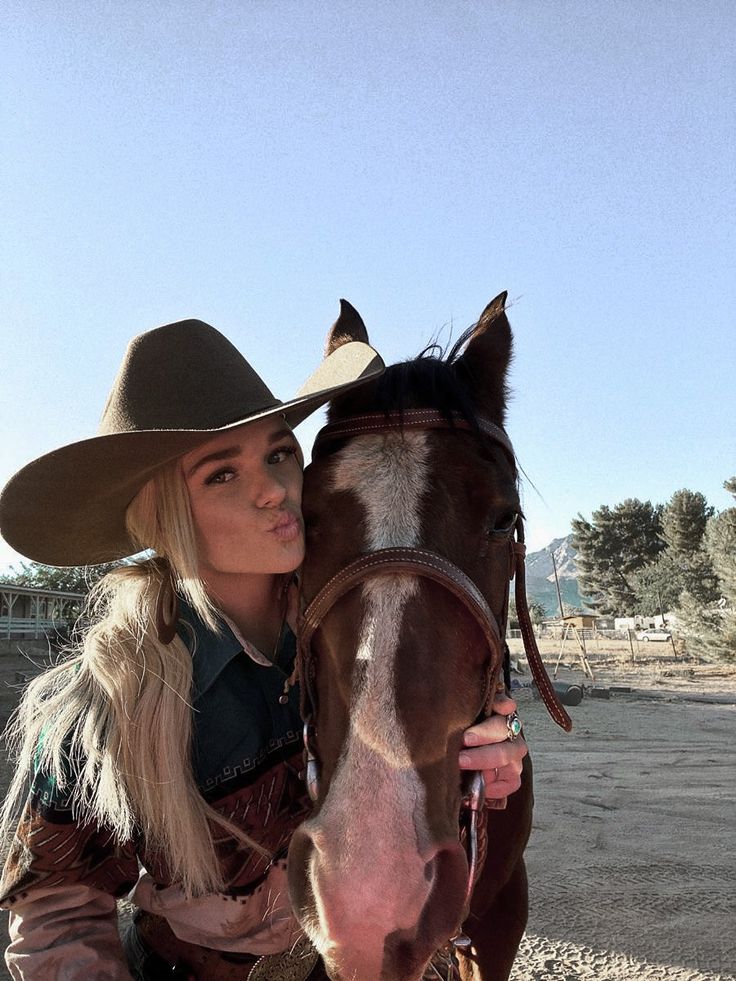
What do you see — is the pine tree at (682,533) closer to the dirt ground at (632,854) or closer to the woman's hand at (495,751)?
the dirt ground at (632,854)

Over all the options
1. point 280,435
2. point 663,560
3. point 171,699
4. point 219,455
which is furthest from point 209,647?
point 663,560

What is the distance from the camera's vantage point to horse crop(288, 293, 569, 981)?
4.09ft

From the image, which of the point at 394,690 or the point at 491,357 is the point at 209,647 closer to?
the point at 394,690

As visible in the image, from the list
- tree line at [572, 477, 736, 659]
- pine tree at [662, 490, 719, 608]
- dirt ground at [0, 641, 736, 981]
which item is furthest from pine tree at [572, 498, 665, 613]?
dirt ground at [0, 641, 736, 981]

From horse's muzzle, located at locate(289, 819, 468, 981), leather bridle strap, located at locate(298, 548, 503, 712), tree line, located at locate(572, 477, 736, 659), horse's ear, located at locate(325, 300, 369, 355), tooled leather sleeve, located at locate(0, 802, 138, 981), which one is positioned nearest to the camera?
horse's muzzle, located at locate(289, 819, 468, 981)

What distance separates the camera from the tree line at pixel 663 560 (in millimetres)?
23328

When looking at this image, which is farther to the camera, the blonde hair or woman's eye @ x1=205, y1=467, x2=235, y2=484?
woman's eye @ x1=205, y1=467, x2=235, y2=484

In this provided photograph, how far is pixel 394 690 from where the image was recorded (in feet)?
4.59

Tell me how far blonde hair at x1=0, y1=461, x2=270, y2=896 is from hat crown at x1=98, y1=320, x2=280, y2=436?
166 millimetres

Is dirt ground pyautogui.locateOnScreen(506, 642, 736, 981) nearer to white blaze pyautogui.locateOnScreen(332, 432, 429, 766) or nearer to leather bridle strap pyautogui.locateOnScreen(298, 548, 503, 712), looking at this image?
leather bridle strap pyautogui.locateOnScreen(298, 548, 503, 712)

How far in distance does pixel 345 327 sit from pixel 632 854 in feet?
15.1

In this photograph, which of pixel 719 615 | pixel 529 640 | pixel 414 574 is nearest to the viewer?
pixel 414 574

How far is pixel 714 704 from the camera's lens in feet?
44.4

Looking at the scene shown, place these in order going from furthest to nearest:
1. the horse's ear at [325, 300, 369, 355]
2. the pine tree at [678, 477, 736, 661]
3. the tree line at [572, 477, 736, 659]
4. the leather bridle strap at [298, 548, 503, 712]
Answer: the tree line at [572, 477, 736, 659], the pine tree at [678, 477, 736, 661], the horse's ear at [325, 300, 369, 355], the leather bridle strap at [298, 548, 503, 712]
